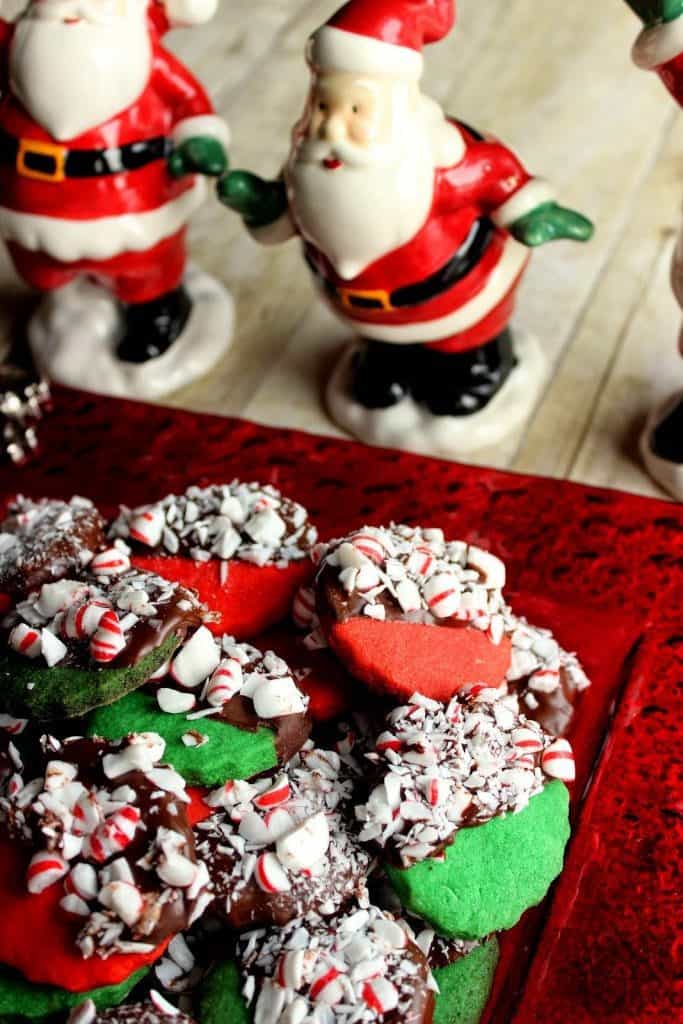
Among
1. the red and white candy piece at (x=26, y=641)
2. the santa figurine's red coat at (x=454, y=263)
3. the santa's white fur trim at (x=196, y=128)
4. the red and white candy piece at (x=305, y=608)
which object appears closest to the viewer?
the red and white candy piece at (x=26, y=641)

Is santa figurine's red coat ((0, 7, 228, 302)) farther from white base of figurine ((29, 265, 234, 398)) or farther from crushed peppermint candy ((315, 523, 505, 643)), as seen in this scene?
crushed peppermint candy ((315, 523, 505, 643))

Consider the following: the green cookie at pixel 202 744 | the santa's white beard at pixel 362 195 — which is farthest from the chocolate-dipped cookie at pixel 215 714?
the santa's white beard at pixel 362 195

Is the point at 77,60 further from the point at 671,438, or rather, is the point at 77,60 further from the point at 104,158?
the point at 671,438

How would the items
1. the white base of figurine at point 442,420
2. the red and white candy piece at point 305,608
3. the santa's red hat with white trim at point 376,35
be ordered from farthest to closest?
the white base of figurine at point 442,420
the santa's red hat with white trim at point 376,35
the red and white candy piece at point 305,608

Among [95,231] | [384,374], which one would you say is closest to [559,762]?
[384,374]

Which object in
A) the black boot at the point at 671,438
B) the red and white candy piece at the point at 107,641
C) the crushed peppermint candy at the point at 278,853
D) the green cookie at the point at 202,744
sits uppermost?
the red and white candy piece at the point at 107,641

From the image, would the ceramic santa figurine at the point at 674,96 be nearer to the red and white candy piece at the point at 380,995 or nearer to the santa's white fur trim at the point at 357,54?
the santa's white fur trim at the point at 357,54
